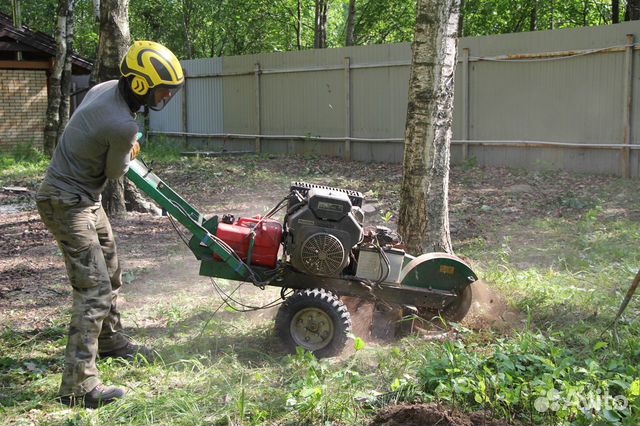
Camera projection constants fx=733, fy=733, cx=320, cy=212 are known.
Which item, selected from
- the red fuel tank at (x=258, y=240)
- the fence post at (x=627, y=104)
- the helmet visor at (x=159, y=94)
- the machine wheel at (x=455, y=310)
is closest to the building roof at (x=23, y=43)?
the fence post at (x=627, y=104)

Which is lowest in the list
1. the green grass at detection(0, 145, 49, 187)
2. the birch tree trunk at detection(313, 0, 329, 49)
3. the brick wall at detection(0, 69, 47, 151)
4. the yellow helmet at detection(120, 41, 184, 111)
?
the green grass at detection(0, 145, 49, 187)

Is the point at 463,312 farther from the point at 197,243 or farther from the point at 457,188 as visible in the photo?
the point at 457,188

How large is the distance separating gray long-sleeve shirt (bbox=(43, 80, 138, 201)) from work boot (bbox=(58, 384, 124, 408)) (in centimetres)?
122

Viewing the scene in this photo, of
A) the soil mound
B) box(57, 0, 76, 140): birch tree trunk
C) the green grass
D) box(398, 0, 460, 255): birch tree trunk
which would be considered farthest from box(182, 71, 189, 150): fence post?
the soil mound

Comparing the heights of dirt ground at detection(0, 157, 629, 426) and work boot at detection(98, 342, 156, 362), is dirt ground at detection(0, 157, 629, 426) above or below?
above

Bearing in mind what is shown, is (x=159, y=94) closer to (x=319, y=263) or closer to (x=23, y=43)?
(x=319, y=263)

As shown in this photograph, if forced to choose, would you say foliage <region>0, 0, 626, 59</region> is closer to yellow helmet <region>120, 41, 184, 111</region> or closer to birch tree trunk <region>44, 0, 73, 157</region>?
birch tree trunk <region>44, 0, 73, 157</region>

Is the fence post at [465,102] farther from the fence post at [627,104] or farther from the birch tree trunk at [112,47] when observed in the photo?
the birch tree trunk at [112,47]

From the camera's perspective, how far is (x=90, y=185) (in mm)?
4699

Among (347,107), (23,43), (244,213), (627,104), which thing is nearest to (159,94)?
(244,213)

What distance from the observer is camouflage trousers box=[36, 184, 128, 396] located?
445 centimetres

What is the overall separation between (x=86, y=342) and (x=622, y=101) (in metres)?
10.3

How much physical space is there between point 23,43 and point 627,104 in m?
16.1

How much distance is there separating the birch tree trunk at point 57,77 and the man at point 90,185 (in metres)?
13.2
